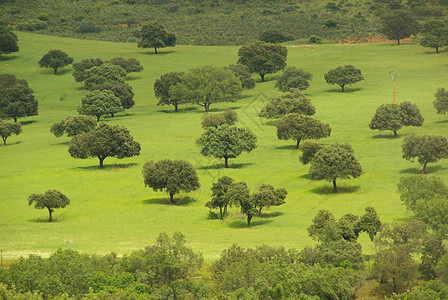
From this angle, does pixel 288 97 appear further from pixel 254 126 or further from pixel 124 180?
pixel 124 180

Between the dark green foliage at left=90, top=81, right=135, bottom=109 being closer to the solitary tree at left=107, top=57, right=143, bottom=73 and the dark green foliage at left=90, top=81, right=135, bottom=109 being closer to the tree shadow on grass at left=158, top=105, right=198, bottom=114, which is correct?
the tree shadow on grass at left=158, top=105, right=198, bottom=114

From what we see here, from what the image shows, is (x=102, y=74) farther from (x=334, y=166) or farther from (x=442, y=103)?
(x=334, y=166)

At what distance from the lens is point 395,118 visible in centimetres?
11875

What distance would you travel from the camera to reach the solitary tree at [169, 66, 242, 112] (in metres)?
158

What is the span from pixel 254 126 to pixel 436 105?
112 ft

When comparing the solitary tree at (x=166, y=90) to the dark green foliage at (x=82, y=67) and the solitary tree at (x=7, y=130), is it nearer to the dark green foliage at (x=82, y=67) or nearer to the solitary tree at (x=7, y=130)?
the dark green foliage at (x=82, y=67)

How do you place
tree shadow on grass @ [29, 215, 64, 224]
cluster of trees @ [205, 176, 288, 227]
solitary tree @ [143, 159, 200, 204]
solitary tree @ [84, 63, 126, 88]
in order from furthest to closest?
solitary tree @ [84, 63, 126, 88], solitary tree @ [143, 159, 200, 204], tree shadow on grass @ [29, 215, 64, 224], cluster of trees @ [205, 176, 288, 227]

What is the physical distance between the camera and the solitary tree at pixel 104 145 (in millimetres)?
107188

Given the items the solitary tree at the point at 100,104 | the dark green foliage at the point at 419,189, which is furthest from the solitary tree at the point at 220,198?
the solitary tree at the point at 100,104

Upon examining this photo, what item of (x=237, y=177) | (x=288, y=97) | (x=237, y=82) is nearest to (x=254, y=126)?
(x=288, y=97)

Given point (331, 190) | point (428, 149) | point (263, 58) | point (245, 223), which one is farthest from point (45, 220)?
point (263, 58)

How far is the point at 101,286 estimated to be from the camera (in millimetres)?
52438

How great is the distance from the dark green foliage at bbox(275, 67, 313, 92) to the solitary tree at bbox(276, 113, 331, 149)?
46753mm

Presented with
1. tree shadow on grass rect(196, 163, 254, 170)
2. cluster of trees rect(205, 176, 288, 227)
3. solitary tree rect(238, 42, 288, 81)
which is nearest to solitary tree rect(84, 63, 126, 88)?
solitary tree rect(238, 42, 288, 81)
